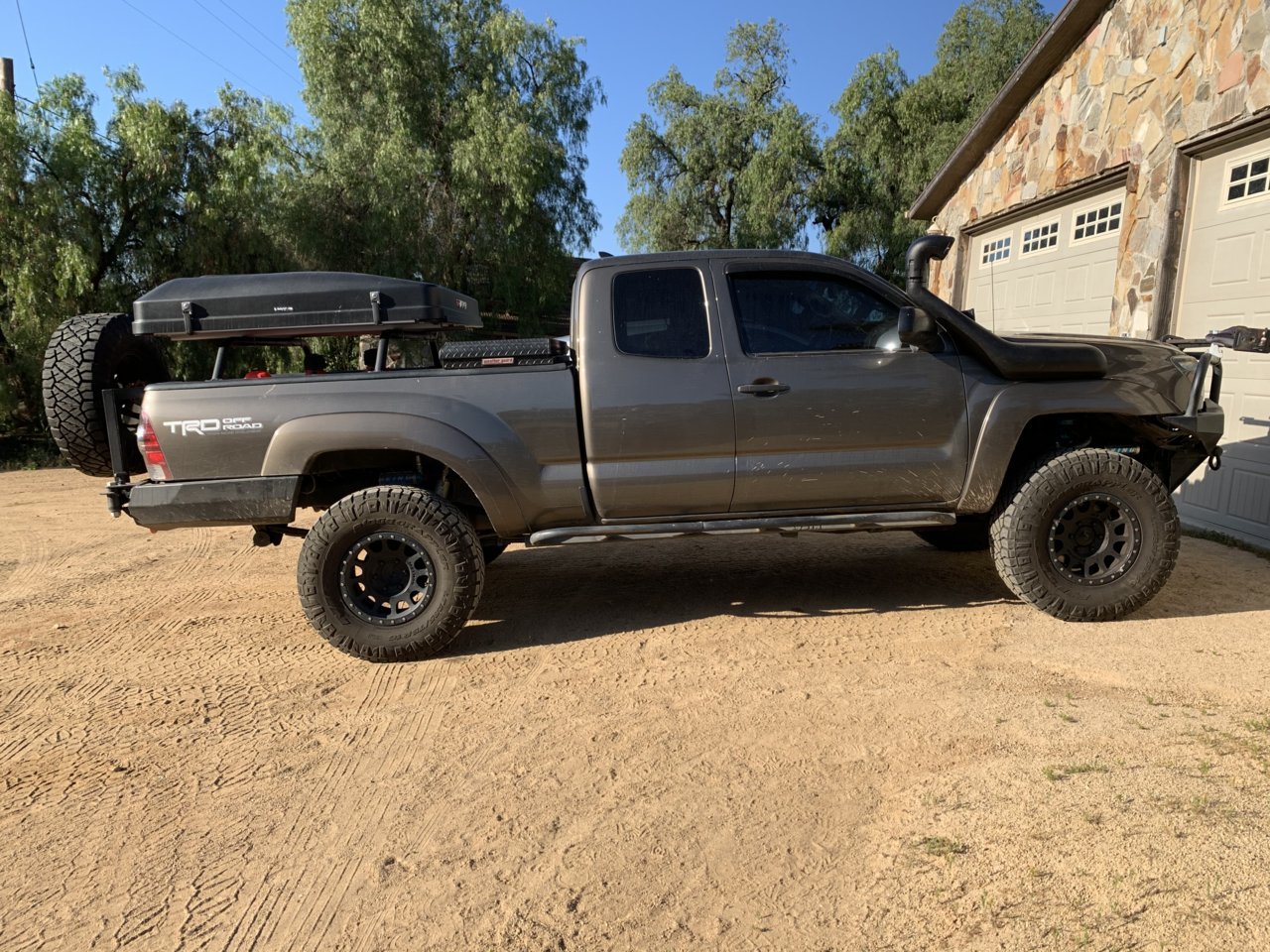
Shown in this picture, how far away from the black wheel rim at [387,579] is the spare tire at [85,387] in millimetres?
1327

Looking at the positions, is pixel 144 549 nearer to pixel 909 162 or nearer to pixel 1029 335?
pixel 1029 335

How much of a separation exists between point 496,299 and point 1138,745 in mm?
15625

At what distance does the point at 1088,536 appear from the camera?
14.5 ft

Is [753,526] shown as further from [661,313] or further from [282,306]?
[282,306]

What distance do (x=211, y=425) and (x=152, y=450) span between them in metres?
0.35

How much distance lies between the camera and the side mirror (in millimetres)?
4117

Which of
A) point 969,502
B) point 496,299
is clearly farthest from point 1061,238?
point 496,299

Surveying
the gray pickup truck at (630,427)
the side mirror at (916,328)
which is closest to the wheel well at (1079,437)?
the gray pickup truck at (630,427)

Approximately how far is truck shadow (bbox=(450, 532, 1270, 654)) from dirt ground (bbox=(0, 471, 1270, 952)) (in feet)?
0.16

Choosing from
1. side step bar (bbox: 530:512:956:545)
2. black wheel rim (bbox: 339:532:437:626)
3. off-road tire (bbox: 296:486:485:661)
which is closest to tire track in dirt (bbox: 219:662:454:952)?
off-road tire (bbox: 296:486:485:661)

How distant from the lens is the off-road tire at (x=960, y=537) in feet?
18.8

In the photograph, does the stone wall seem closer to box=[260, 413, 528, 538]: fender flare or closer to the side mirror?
the side mirror

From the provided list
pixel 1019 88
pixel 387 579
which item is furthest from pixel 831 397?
pixel 1019 88

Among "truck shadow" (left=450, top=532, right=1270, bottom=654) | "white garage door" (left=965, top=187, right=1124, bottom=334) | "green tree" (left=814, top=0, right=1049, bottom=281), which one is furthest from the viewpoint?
"green tree" (left=814, top=0, right=1049, bottom=281)
